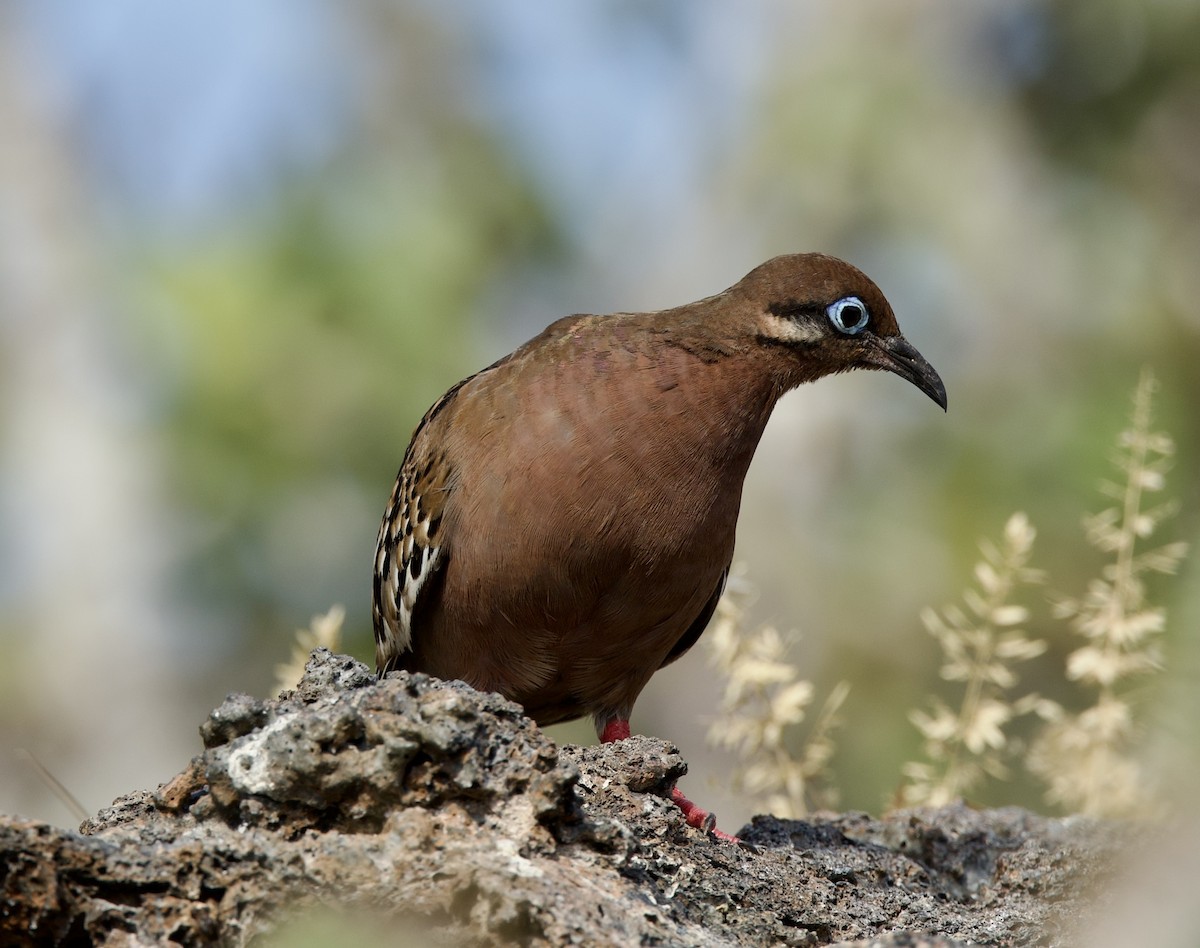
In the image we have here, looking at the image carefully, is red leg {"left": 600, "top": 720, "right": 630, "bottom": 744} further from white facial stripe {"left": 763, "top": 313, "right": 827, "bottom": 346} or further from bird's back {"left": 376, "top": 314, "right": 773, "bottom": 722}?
white facial stripe {"left": 763, "top": 313, "right": 827, "bottom": 346}

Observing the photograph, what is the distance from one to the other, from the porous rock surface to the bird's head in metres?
2.32

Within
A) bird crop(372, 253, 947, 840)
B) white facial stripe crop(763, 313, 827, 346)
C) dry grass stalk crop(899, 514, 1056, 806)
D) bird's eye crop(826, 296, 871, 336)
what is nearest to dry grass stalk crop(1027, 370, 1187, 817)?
dry grass stalk crop(899, 514, 1056, 806)

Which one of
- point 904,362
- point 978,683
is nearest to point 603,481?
point 904,362

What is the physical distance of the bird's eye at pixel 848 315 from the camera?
6.29 metres

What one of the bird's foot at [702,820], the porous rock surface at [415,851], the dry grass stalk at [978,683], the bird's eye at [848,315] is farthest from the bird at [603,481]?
the porous rock surface at [415,851]

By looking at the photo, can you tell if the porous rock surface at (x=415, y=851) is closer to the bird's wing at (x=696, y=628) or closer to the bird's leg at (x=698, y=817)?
the bird's leg at (x=698, y=817)

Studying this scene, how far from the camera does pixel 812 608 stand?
12539 mm

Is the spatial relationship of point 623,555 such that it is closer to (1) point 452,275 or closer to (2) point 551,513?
(2) point 551,513

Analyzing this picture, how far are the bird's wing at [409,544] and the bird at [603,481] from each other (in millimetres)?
14

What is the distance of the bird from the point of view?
5.68 metres

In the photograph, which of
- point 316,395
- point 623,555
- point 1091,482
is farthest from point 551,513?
point 316,395

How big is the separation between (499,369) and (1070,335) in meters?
9.11

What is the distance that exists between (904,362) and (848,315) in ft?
1.17

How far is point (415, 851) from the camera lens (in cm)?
333
